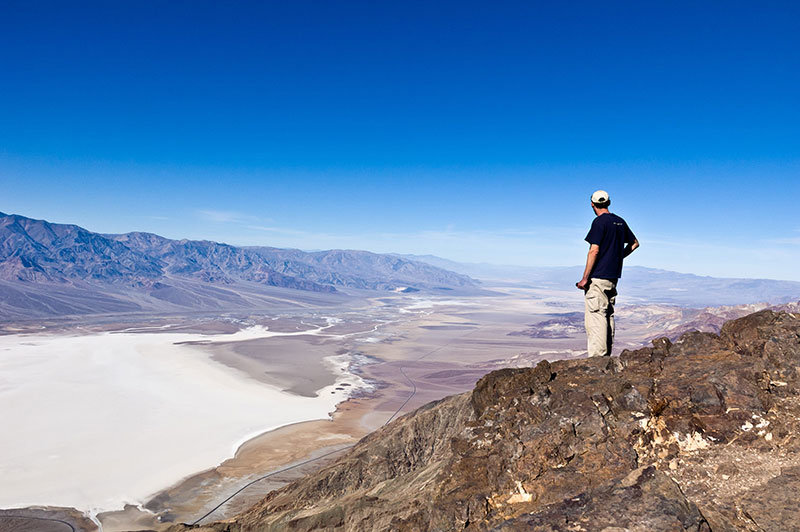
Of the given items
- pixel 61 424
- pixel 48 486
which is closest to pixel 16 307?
pixel 61 424

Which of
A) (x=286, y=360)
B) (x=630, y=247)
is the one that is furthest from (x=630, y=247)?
(x=286, y=360)

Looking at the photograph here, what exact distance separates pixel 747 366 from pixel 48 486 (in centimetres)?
2995

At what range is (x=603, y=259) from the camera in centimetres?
602

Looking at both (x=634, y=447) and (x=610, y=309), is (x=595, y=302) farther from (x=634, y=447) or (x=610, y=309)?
(x=634, y=447)

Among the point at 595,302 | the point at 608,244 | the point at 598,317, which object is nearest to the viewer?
the point at 608,244

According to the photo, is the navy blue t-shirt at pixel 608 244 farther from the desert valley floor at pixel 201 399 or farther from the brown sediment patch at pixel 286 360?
the brown sediment patch at pixel 286 360

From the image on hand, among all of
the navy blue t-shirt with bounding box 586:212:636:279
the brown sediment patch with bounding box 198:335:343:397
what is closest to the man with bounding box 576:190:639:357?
the navy blue t-shirt with bounding box 586:212:636:279

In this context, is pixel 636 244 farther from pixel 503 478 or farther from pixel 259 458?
pixel 259 458

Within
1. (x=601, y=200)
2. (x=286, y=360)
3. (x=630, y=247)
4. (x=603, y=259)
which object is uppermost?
(x=601, y=200)

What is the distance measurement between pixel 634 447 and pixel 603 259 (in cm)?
230

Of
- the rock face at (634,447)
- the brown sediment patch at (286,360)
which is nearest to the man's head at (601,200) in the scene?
the rock face at (634,447)

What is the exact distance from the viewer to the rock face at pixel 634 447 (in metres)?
4.14

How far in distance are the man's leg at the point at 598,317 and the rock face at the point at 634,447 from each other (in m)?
0.20

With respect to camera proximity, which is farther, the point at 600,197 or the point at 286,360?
the point at 286,360
